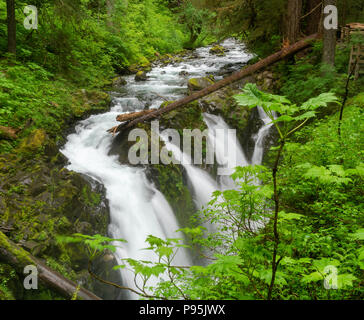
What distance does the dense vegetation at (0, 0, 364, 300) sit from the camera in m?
1.99

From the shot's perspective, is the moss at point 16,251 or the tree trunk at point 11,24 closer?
the moss at point 16,251

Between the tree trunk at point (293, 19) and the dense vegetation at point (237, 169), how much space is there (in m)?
0.08

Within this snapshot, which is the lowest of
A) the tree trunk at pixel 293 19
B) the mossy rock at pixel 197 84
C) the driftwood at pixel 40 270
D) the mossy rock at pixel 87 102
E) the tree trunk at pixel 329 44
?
the driftwood at pixel 40 270

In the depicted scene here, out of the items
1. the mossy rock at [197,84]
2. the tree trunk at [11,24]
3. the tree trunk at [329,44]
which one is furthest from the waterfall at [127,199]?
the tree trunk at [329,44]

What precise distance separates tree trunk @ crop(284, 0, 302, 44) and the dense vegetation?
0.08 metres

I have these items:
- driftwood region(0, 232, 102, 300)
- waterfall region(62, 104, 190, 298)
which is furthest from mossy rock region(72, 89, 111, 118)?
driftwood region(0, 232, 102, 300)

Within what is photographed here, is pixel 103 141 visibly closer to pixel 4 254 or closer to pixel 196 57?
pixel 4 254

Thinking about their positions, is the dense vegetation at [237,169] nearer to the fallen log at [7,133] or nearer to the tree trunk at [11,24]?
the fallen log at [7,133]

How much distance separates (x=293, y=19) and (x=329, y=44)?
8.38 ft

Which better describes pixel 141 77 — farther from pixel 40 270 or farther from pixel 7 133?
pixel 40 270

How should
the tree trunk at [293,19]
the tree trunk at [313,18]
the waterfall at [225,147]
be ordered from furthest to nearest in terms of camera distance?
the tree trunk at [313,18] → the tree trunk at [293,19] → the waterfall at [225,147]

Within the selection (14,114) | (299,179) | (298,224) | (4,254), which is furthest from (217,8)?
(4,254)

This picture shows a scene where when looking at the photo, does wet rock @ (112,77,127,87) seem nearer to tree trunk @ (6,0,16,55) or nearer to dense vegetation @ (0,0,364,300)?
dense vegetation @ (0,0,364,300)

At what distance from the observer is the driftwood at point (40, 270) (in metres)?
3.53
